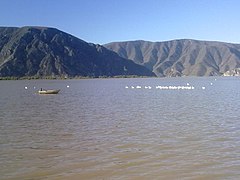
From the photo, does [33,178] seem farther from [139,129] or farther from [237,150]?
[139,129]

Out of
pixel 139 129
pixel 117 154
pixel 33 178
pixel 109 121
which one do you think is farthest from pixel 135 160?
pixel 109 121

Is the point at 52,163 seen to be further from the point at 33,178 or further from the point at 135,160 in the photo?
the point at 135,160

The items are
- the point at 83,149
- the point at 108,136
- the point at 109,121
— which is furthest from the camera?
the point at 109,121

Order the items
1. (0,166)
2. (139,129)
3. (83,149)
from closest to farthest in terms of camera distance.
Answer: (0,166), (83,149), (139,129)

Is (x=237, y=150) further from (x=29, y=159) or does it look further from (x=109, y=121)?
(x=109, y=121)

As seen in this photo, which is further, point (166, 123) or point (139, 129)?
point (166, 123)

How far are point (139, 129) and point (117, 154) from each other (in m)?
7.15

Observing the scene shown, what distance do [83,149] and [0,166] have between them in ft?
14.0

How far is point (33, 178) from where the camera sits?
1286 centimetres

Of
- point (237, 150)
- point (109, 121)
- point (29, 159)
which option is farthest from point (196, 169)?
point (109, 121)

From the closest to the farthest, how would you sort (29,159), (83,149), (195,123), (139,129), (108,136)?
1. (29,159)
2. (83,149)
3. (108,136)
4. (139,129)
5. (195,123)

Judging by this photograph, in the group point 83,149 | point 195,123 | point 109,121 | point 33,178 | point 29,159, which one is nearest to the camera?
point 33,178

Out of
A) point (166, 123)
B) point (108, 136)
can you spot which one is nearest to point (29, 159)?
point (108, 136)

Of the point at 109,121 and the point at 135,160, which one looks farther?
the point at 109,121
